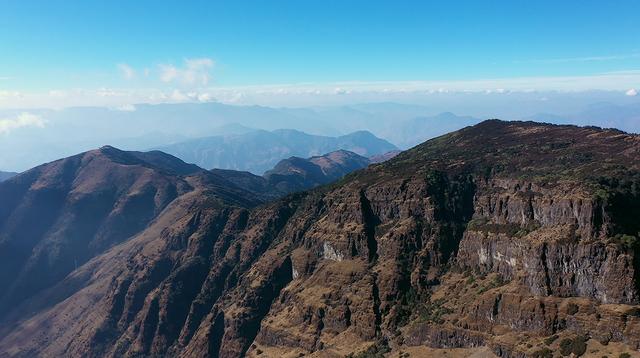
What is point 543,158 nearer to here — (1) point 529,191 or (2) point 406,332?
(1) point 529,191

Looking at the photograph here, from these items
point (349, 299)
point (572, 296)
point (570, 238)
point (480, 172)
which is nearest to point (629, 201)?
point (570, 238)

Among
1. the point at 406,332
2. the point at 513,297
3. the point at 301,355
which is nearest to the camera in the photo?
the point at 513,297

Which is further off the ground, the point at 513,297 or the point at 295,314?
the point at 513,297

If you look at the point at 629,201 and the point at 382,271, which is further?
the point at 382,271

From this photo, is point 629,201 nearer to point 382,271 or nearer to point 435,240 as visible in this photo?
point 435,240

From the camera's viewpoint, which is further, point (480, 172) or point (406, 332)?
point (480, 172)

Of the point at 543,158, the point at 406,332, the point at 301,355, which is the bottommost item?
the point at 301,355

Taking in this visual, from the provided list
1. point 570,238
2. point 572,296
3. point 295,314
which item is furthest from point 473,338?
point 295,314

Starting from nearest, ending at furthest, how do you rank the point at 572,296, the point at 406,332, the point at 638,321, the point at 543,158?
the point at 638,321
the point at 572,296
the point at 406,332
the point at 543,158

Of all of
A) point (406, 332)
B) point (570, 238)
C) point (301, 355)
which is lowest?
point (301, 355)
